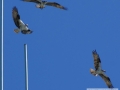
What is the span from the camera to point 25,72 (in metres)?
2.84

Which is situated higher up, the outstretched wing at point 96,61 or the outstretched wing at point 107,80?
the outstretched wing at point 96,61

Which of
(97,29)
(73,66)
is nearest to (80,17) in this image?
(97,29)

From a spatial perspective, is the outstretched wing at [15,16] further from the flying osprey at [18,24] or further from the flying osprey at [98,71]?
the flying osprey at [98,71]

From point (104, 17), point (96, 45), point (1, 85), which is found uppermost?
point (104, 17)

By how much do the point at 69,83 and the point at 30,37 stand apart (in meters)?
0.37

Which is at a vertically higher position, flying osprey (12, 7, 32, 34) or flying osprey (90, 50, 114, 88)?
flying osprey (12, 7, 32, 34)

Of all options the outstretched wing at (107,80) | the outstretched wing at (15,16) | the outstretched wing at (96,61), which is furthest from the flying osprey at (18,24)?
the outstretched wing at (107,80)

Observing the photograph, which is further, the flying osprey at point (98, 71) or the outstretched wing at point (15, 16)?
the flying osprey at point (98, 71)

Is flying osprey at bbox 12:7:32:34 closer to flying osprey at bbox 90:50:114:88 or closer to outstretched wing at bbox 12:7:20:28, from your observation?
outstretched wing at bbox 12:7:20:28

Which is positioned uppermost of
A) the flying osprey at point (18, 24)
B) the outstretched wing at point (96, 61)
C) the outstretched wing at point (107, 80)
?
the flying osprey at point (18, 24)

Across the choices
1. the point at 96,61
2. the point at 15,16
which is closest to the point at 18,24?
the point at 15,16

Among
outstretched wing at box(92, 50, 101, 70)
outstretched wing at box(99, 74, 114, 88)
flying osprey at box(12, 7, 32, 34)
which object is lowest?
outstretched wing at box(99, 74, 114, 88)

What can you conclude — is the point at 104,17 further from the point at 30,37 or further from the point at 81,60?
the point at 30,37

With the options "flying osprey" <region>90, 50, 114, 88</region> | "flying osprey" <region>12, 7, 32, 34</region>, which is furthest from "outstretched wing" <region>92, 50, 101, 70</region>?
"flying osprey" <region>12, 7, 32, 34</region>
